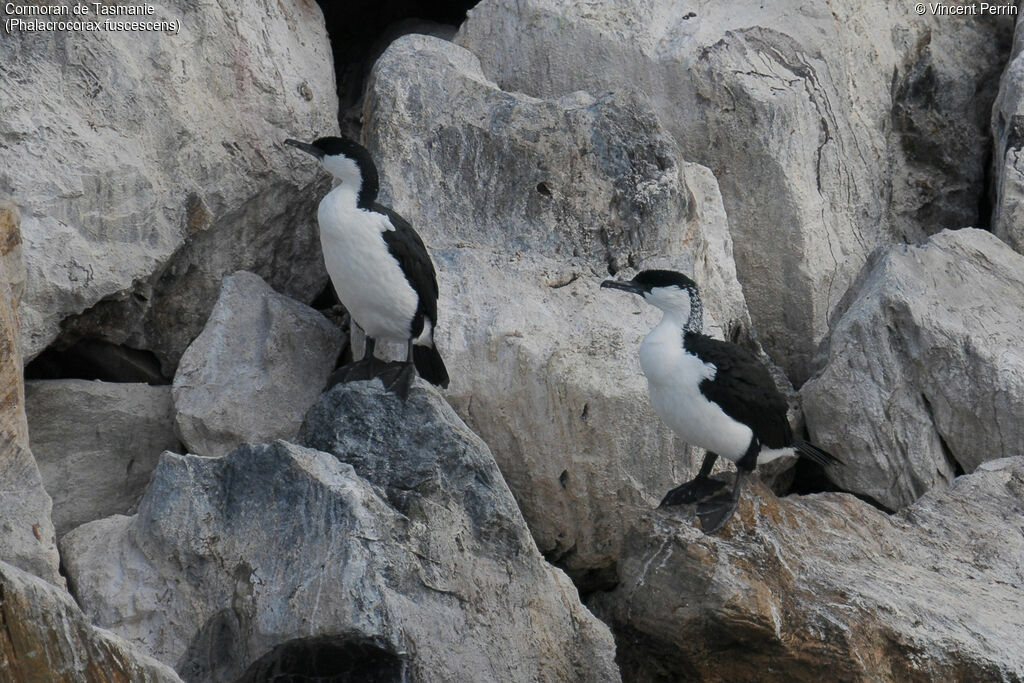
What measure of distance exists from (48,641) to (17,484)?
186cm

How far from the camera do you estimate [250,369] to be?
766 cm

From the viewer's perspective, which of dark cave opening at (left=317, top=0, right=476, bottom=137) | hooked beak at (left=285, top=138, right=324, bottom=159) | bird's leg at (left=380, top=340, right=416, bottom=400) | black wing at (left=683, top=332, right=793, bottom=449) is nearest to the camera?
black wing at (left=683, top=332, right=793, bottom=449)

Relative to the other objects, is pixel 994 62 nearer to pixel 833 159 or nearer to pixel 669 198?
pixel 833 159

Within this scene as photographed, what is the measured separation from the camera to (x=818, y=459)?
6.65 metres

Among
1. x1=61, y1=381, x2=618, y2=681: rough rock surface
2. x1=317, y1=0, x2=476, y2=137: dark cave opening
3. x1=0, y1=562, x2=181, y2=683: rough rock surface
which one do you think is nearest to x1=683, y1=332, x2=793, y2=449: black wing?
x1=61, y1=381, x2=618, y2=681: rough rock surface

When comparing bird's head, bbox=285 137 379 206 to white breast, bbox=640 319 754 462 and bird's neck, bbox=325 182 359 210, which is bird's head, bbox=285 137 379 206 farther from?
white breast, bbox=640 319 754 462

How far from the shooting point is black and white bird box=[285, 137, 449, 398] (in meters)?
7.00

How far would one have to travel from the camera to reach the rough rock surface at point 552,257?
7.28 metres

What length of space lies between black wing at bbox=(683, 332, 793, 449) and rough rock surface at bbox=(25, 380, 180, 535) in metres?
3.09

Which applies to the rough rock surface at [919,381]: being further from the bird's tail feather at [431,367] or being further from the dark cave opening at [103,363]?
the dark cave opening at [103,363]

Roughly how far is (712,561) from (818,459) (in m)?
1.27

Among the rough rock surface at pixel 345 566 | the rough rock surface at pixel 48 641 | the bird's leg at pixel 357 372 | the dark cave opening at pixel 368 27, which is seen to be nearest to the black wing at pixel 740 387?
the rough rock surface at pixel 345 566

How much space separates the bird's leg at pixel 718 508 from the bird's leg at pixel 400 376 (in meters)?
1.54

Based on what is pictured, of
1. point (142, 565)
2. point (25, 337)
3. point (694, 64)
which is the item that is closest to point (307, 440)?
point (142, 565)
